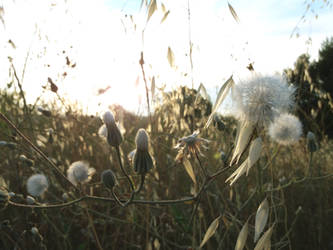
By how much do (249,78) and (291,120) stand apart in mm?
266

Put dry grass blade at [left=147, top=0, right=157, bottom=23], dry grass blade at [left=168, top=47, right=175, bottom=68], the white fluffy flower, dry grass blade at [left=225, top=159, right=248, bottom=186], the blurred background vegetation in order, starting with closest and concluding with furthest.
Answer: dry grass blade at [left=225, top=159, right=248, bottom=186]
dry grass blade at [left=147, top=0, right=157, bottom=23]
dry grass blade at [left=168, top=47, right=175, bottom=68]
the white fluffy flower
the blurred background vegetation

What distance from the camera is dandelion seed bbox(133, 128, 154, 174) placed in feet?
1.94

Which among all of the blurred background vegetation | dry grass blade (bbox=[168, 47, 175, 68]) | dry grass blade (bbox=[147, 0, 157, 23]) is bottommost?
the blurred background vegetation

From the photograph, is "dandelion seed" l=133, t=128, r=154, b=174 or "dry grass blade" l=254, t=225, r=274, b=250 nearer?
"dry grass blade" l=254, t=225, r=274, b=250

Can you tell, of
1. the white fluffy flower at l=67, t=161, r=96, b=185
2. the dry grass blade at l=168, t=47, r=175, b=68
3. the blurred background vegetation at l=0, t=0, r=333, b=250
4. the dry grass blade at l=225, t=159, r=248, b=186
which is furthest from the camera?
the blurred background vegetation at l=0, t=0, r=333, b=250

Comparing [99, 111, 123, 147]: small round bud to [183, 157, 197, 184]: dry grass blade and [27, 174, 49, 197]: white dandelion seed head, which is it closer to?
[183, 157, 197, 184]: dry grass blade

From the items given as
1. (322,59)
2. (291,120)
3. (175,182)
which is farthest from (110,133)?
(322,59)

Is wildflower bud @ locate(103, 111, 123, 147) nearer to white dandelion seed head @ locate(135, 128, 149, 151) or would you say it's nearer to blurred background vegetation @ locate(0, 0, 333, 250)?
white dandelion seed head @ locate(135, 128, 149, 151)

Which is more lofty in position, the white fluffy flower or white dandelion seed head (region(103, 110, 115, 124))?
white dandelion seed head (region(103, 110, 115, 124))

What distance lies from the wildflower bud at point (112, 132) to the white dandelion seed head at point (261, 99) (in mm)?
256

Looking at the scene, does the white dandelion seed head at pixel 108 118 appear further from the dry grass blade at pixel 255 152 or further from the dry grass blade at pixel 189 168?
the dry grass blade at pixel 255 152

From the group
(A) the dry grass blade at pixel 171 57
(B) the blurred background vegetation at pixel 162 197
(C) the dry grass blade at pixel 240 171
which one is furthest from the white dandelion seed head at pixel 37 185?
(C) the dry grass blade at pixel 240 171

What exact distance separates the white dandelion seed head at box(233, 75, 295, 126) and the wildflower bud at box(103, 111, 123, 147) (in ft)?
0.84

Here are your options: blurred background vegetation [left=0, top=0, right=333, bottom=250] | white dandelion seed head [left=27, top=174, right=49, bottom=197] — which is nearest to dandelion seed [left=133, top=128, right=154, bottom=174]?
blurred background vegetation [left=0, top=0, right=333, bottom=250]
